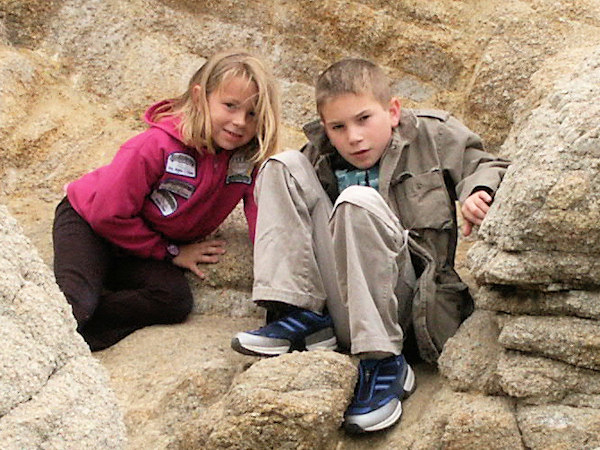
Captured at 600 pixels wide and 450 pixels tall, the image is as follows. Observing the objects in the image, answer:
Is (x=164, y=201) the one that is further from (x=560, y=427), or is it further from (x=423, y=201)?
(x=560, y=427)

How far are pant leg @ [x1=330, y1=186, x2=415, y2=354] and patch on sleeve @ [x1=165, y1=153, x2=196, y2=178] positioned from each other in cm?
71

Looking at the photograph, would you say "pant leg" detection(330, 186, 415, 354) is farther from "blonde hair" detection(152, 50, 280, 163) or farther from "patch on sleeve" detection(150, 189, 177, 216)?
"patch on sleeve" detection(150, 189, 177, 216)

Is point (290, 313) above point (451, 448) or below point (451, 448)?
above

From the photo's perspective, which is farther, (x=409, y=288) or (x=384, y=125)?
(x=384, y=125)

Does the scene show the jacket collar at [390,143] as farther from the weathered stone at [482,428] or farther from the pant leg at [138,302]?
the weathered stone at [482,428]

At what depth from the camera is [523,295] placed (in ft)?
8.97

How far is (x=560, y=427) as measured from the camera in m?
2.57

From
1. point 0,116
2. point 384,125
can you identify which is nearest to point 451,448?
point 384,125

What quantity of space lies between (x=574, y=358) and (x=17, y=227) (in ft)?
4.38

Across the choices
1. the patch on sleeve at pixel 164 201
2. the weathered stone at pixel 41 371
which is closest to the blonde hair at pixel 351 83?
the patch on sleeve at pixel 164 201

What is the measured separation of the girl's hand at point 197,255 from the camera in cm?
354

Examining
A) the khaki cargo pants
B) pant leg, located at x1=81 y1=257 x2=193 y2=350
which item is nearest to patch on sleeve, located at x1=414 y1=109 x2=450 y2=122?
the khaki cargo pants

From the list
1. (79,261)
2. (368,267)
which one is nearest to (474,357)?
(368,267)

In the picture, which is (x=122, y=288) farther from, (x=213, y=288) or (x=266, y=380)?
(x=266, y=380)
